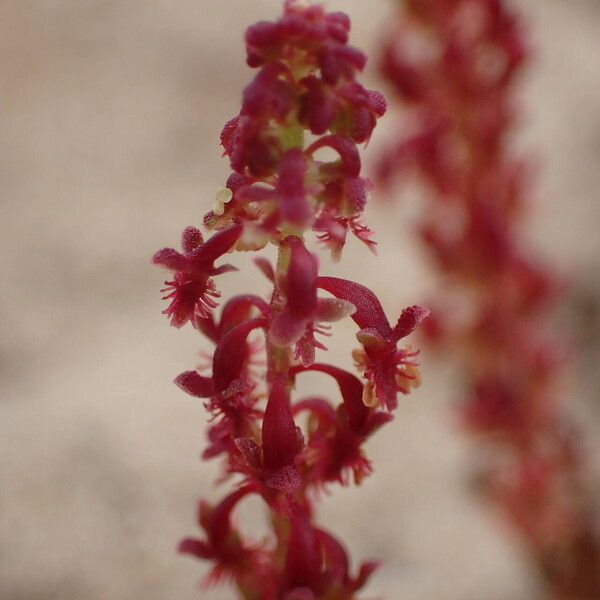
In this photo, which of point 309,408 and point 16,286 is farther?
point 16,286

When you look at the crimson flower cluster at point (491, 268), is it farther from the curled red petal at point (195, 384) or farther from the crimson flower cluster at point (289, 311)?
the curled red petal at point (195, 384)

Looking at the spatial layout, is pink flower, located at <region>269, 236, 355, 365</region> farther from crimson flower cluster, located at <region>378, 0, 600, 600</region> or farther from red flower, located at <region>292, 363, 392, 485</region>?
crimson flower cluster, located at <region>378, 0, 600, 600</region>

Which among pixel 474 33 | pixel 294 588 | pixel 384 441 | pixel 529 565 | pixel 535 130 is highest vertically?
pixel 535 130

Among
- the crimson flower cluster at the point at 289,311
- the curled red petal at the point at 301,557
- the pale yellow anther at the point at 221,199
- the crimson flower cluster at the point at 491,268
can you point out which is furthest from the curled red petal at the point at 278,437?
the crimson flower cluster at the point at 491,268

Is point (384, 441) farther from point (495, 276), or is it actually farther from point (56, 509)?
point (56, 509)

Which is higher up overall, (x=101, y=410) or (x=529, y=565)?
(x=101, y=410)

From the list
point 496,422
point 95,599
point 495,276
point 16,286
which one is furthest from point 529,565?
point 16,286

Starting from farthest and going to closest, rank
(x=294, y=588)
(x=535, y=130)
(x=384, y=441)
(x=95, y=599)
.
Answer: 1. (x=535, y=130)
2. (x=384, y=441)
3. (x=95, y=599)
4. (x=294, y=588)
